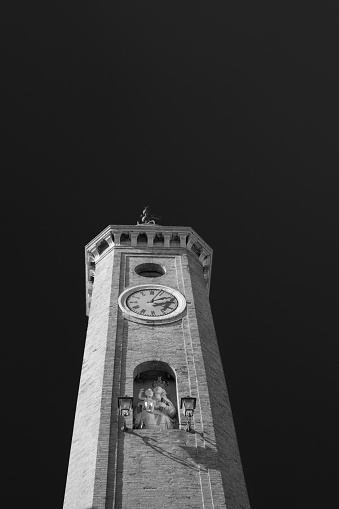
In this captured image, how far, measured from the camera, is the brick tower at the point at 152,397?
75.8 feet

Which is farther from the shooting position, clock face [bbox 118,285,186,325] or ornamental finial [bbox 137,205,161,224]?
ornamental finial [bbox 137,205,161,224]

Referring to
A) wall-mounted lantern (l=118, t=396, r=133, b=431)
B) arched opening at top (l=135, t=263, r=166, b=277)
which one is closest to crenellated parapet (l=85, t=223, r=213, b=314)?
arched opening at top (l=135, t=263, r=166, b=277)

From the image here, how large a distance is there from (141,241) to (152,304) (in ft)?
22.1

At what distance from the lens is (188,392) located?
2709 centimetres

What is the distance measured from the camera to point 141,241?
38.2 meters

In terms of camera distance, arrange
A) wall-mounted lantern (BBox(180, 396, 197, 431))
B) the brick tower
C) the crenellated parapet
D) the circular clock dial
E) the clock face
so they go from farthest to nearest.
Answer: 1. the crenellated parapet
2. the circular clock dial
3. the clock face
4. wall-mounted lantern (BBox(180, 396, 197, 431))
5. the brick tower

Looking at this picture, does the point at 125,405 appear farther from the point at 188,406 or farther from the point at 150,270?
the point at 150,270

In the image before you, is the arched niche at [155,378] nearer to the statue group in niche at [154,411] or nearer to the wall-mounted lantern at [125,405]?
the statue group in niche at [154,411]

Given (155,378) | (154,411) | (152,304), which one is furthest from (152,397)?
(152,304)

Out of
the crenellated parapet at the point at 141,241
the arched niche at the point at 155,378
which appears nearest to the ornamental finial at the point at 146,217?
the crenellated parapet at the point at 141,241

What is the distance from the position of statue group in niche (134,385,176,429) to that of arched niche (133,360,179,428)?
26 centimetres

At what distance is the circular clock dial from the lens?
31.6 meters

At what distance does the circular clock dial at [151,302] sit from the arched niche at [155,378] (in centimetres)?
309

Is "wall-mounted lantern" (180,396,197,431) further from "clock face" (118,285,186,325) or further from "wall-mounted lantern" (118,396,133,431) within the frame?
"clock face" (118,285,186,325)
